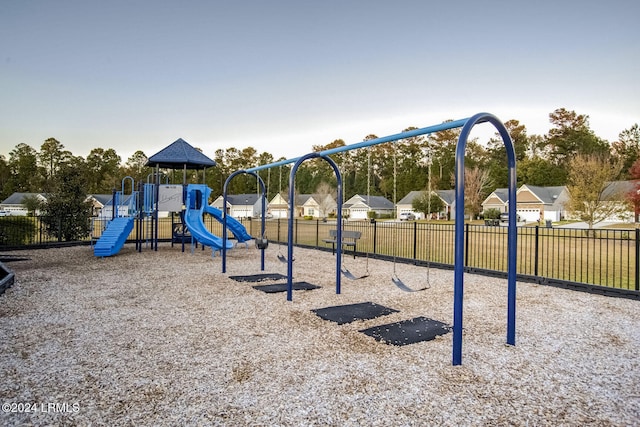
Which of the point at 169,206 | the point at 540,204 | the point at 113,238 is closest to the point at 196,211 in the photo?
the point at 169,206

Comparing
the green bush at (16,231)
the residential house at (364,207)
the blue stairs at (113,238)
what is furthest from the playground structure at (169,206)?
the residential house at (364,207)

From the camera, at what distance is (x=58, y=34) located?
1298cm

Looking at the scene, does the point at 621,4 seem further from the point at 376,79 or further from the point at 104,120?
the point at 104,120

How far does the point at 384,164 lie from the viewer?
56.3 m

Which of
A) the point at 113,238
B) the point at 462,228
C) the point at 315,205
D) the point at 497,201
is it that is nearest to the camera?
the point at 462,228

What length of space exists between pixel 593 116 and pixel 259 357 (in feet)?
267

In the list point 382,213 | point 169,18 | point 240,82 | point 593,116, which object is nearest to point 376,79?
point 240,82

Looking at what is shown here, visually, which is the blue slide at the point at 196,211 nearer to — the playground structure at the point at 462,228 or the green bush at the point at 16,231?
the green bush at the point at 16,231

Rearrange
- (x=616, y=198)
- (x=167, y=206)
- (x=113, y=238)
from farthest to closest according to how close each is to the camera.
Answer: (x=616, y=198), (x=167, y=206), (x=113, y=238)

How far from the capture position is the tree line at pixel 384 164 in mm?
53031

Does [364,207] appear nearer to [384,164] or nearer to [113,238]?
[384,164]

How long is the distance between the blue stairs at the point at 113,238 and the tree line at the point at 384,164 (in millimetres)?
34286

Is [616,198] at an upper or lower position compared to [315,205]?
upper

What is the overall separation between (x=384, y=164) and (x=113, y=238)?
155 feet
